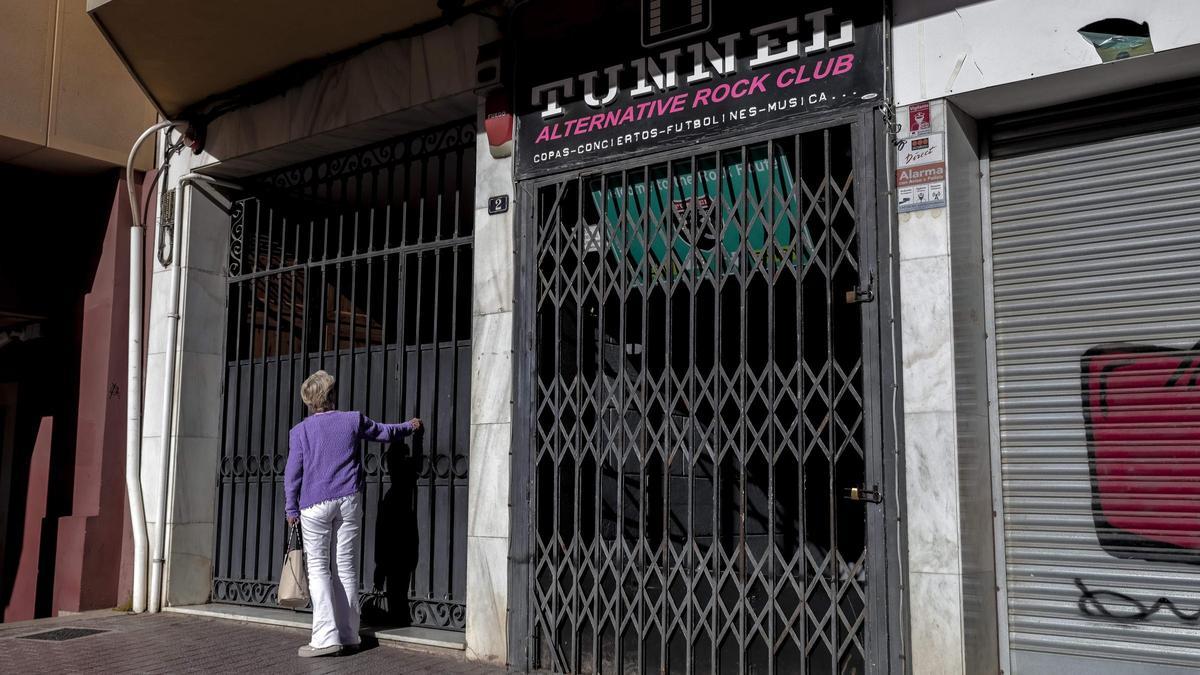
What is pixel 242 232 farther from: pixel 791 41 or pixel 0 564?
pixel 791 41

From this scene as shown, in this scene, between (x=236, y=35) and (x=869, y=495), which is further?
(x=236, y=35)

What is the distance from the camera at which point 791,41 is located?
5.97m

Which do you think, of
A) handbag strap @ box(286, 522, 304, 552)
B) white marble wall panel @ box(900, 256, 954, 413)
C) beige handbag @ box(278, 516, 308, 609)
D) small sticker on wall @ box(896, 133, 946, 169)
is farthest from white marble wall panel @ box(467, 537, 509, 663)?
small sticker on wall @ box(896, 133, 946, 169)

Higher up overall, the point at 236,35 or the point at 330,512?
the point at 236,35

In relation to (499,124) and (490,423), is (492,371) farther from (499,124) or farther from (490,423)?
(499,124)

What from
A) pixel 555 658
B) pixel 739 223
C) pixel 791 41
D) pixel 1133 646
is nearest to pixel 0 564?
pixel 555 658

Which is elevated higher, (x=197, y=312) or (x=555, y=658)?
(x=197, y=312)

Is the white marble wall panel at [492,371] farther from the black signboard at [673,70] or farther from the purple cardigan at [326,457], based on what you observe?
the black signboard at [673,70]

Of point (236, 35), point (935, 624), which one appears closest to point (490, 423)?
point (935, 624)

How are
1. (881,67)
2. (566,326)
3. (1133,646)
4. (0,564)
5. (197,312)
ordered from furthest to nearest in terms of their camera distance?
1. (0,564)
2. (197,312)
3. (566,326)
4. (881,67)
5. (1133,646)

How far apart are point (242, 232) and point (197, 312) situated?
832mm

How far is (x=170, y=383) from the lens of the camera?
9.40 m

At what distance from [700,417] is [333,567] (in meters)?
2.65

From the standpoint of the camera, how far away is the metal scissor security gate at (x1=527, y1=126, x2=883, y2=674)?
224 inches
